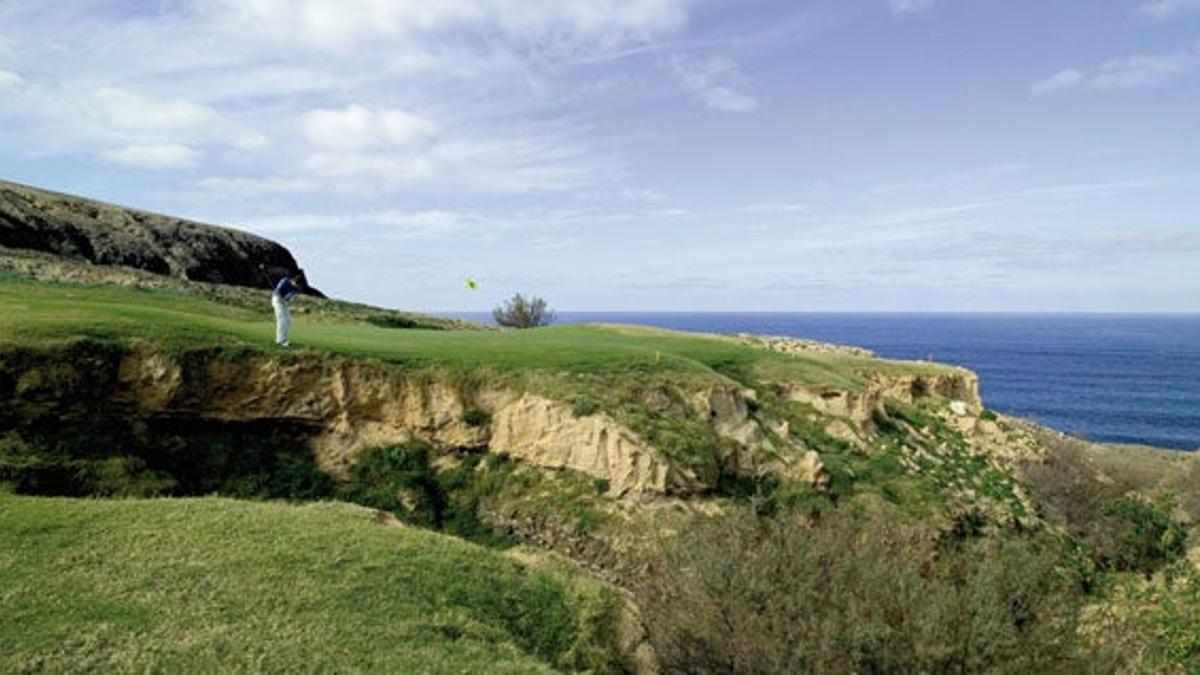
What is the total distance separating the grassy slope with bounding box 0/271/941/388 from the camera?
17984mm

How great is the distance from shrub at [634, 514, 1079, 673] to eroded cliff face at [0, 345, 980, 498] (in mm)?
5724

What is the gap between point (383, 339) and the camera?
23.4m

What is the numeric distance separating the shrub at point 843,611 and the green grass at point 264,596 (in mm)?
1937

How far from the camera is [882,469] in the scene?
22.7 meters

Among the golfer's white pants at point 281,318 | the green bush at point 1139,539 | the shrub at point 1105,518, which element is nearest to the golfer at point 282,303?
the golfer's white pants at point 281,318

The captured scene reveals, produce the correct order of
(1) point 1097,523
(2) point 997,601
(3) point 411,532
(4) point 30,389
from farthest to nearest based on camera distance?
(1) point 1097,523 < (4) point 30,389 < (3) point 411,532 < (2) point 997,601

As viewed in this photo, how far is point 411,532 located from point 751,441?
34.2 ft

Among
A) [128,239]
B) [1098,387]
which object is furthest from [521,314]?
[1098,387]

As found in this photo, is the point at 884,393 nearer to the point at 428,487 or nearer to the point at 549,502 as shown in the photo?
the point at 549,502

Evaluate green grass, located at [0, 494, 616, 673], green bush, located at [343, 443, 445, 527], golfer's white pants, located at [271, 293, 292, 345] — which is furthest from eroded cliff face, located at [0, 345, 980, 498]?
green grass, located at [0, 494, 616, 673]

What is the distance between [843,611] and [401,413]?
40.8 feet

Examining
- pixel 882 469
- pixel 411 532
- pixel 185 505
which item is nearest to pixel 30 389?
pixel 185 505

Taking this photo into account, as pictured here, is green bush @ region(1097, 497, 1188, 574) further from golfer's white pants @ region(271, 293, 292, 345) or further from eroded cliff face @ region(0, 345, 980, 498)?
golfer's white pants @ region(271, 293, 292, 345)

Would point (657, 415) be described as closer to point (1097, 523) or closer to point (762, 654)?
point (762, 654)
